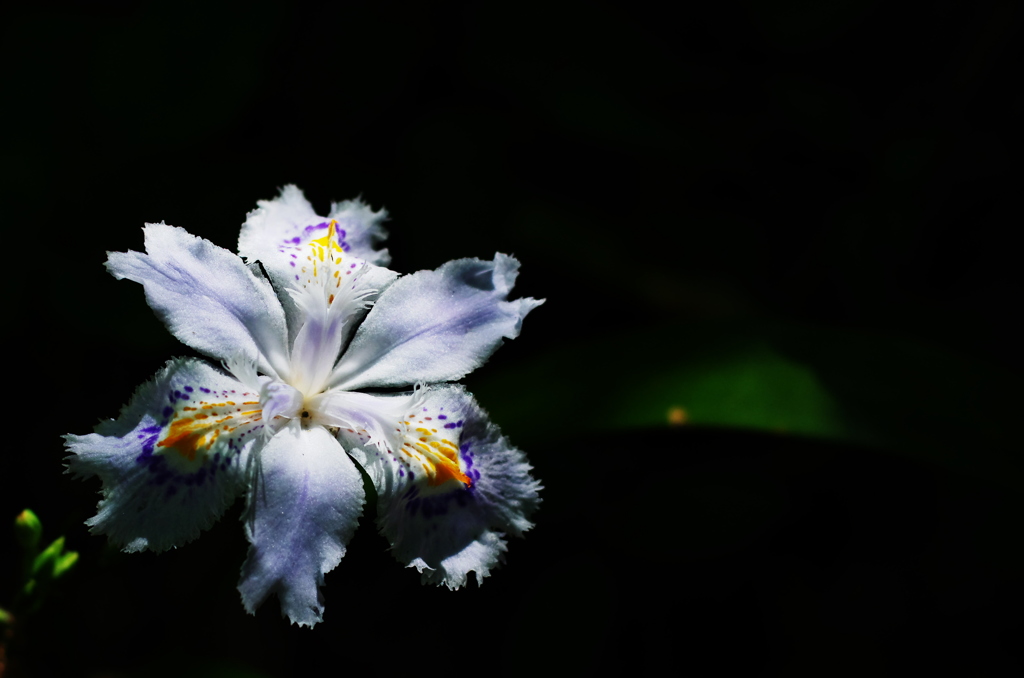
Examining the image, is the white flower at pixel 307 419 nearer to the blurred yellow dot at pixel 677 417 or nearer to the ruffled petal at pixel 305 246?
the ruffled petal at pixel 305 246

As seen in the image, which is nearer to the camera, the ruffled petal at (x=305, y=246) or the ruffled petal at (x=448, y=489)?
the ruffled petal at (x=448, y=489)

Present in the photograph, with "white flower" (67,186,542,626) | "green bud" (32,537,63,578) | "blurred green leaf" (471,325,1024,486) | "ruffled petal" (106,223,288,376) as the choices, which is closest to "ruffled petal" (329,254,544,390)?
"white flower" (67,186,542,626)

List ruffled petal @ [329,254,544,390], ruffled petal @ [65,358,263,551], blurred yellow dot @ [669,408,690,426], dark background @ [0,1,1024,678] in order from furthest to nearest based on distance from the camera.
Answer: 1. dark background @ [0,1,1024,678]
2. blurred yellow dot @ [669,408,690,426]
3. ruffled petal @ [329,254,544,390]
4. ruffled petal @ [65,358,263,551]

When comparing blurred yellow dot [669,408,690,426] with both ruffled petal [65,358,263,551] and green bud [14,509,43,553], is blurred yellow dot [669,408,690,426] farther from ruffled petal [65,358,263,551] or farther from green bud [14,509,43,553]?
green bud [14,509,43,553]

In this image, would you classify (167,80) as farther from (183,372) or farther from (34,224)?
(183,372)

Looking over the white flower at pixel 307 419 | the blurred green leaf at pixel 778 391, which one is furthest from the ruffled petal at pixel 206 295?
the blurred green leaf at pixel 778 391

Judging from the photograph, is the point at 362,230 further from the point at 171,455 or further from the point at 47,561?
the point at 47,561

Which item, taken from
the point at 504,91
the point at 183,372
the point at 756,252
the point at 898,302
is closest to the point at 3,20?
the point at 504,91
